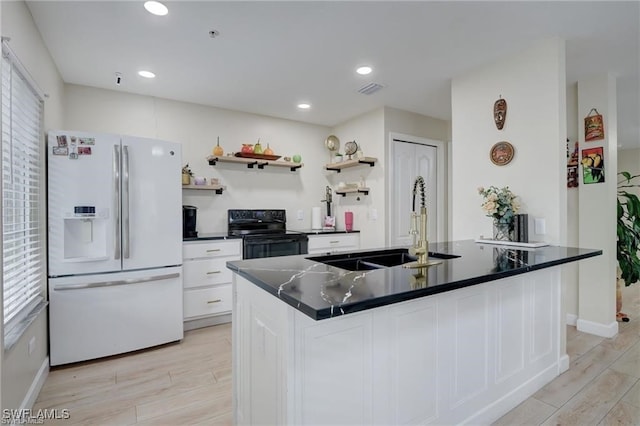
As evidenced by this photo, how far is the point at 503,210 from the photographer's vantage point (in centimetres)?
251

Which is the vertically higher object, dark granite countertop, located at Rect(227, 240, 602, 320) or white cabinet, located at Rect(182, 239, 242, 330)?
dark granite countertop, located at Rect(227, 240, 602, 320)

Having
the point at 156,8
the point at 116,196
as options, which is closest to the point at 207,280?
the point at 116,196

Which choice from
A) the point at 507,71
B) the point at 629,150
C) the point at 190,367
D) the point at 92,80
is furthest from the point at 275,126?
the point at 629,150

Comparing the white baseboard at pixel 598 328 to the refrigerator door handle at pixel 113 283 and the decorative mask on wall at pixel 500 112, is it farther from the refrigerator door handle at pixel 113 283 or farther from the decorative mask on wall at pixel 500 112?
the refrigerator door handle at pixel 113 283

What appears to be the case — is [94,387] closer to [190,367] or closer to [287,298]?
[190,367]

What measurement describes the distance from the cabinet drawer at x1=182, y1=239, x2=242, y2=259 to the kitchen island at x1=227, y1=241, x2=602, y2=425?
178 centimetres

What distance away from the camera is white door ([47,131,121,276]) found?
249 cm

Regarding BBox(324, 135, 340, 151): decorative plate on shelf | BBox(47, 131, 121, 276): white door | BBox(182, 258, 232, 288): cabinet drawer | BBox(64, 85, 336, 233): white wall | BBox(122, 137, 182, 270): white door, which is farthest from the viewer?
BBox(324, 135, 340, 151): decorative plate on shelf

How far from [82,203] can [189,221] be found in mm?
1110

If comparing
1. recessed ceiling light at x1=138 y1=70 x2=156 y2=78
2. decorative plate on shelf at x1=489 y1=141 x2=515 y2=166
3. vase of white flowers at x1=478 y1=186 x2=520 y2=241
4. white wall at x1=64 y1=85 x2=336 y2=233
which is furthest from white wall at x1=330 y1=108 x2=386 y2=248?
recessed ceiling light at x1=138 y1=70 x2=156 y2=78

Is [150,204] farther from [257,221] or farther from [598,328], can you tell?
[598,328]

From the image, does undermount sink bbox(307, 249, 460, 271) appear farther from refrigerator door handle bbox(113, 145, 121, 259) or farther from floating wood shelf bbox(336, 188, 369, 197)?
floating wood shelf bbox(336, 188, 369, 197)

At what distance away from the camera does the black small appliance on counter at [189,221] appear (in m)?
3.53

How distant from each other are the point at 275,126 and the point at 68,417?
364 cm
